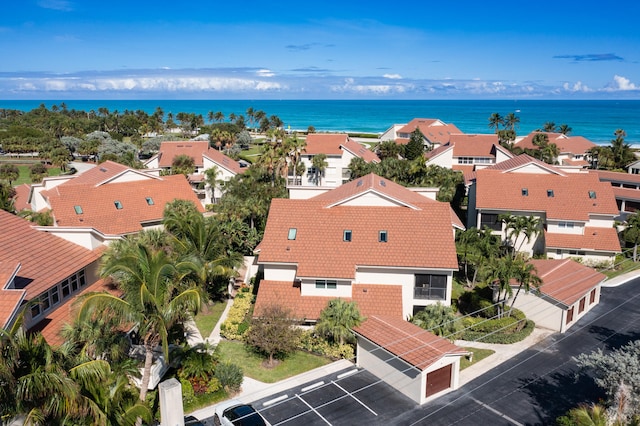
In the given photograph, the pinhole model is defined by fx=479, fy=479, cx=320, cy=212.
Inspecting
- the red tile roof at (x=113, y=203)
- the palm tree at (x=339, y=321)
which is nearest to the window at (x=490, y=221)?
the palm tree at (x=339, y=321)

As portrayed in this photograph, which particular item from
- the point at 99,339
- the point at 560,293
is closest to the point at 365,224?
the point at 560,293

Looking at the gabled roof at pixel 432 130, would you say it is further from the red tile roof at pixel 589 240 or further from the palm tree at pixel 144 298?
the palm tree at pixel 144 298

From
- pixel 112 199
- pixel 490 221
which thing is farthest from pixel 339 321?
pixel 112 199

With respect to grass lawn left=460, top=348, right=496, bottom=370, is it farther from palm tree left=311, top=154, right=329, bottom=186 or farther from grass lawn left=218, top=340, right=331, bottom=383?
palm tree left=311, top=154, right=329, bottom=186

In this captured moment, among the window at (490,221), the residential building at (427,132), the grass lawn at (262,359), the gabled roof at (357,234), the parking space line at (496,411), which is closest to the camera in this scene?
the parking space line at (496,411)

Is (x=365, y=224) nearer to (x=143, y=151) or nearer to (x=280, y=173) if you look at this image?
(x=280, y=173)

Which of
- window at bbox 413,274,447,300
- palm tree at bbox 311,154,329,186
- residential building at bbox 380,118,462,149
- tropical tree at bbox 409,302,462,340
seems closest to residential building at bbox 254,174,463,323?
window at bbox 413,274,447,300
